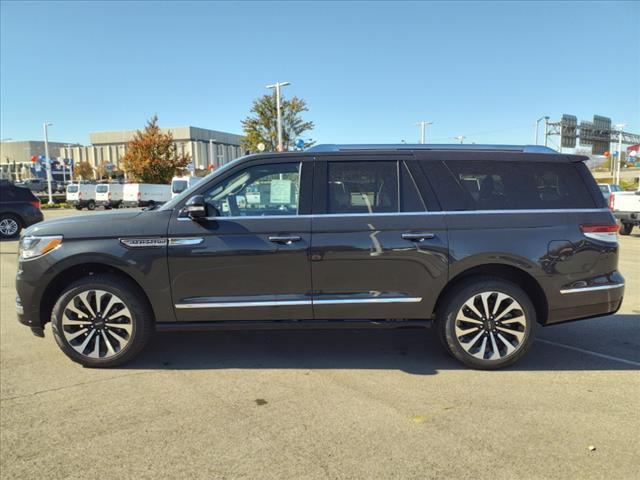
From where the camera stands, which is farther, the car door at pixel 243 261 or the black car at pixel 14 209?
the black car at pixel 14 209

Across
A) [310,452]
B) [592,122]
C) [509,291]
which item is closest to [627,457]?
[509,291]

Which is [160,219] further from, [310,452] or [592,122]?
[592,122]

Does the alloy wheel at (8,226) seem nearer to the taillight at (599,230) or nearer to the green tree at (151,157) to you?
the taillight at (599,230)

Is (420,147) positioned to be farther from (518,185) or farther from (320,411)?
(320,411)

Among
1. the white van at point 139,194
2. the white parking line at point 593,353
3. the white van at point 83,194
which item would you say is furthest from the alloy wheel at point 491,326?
the white van at point 83,194

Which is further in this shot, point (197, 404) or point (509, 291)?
point (509, 291)

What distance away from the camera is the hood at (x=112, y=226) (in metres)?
4.14

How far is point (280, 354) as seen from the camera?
Result: 185 inches

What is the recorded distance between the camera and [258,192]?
431 centimetres

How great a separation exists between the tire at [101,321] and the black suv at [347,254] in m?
0.01

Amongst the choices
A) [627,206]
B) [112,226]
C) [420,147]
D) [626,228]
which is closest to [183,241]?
[112,226]

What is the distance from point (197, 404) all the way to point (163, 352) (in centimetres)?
133

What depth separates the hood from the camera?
163 inches

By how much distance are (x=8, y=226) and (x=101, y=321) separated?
13.3 meters
